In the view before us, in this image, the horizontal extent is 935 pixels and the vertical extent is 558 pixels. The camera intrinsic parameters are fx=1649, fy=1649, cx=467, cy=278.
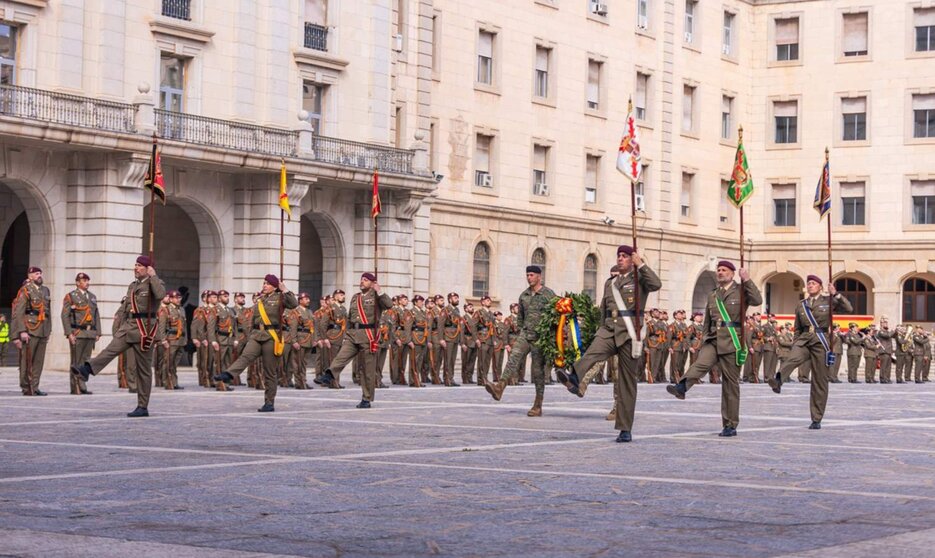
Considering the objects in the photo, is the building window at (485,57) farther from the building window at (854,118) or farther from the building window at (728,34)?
the building window at (854,118)

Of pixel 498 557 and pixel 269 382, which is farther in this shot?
pixel 269 382

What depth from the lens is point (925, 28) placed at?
58844 millimetres

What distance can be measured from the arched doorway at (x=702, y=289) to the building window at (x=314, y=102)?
21.8m

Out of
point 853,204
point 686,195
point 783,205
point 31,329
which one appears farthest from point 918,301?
point 31,329

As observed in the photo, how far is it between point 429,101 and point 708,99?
15968 mm

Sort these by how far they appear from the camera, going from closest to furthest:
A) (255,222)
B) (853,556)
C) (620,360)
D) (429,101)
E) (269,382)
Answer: (853,556) → (620,360) → (269,382) → (255,222) → (429,101)

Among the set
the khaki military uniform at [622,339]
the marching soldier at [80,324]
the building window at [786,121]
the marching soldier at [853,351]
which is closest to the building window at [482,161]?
the marching soldier at [853,351]

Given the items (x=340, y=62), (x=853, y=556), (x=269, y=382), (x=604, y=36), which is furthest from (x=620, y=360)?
(x=604, y=36)

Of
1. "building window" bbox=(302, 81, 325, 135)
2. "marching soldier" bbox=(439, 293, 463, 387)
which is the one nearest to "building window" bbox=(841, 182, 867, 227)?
"building window" bbox=(302, 81, 325, 135)

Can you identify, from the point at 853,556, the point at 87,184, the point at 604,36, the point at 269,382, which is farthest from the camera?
the point at 604,36

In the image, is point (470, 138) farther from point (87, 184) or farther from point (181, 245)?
point (87, 184)

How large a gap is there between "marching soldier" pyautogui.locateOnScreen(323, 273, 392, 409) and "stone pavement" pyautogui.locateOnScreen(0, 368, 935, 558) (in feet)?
4.51

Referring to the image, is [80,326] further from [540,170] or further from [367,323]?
[540,170]

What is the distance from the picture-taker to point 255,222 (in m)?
39.7
